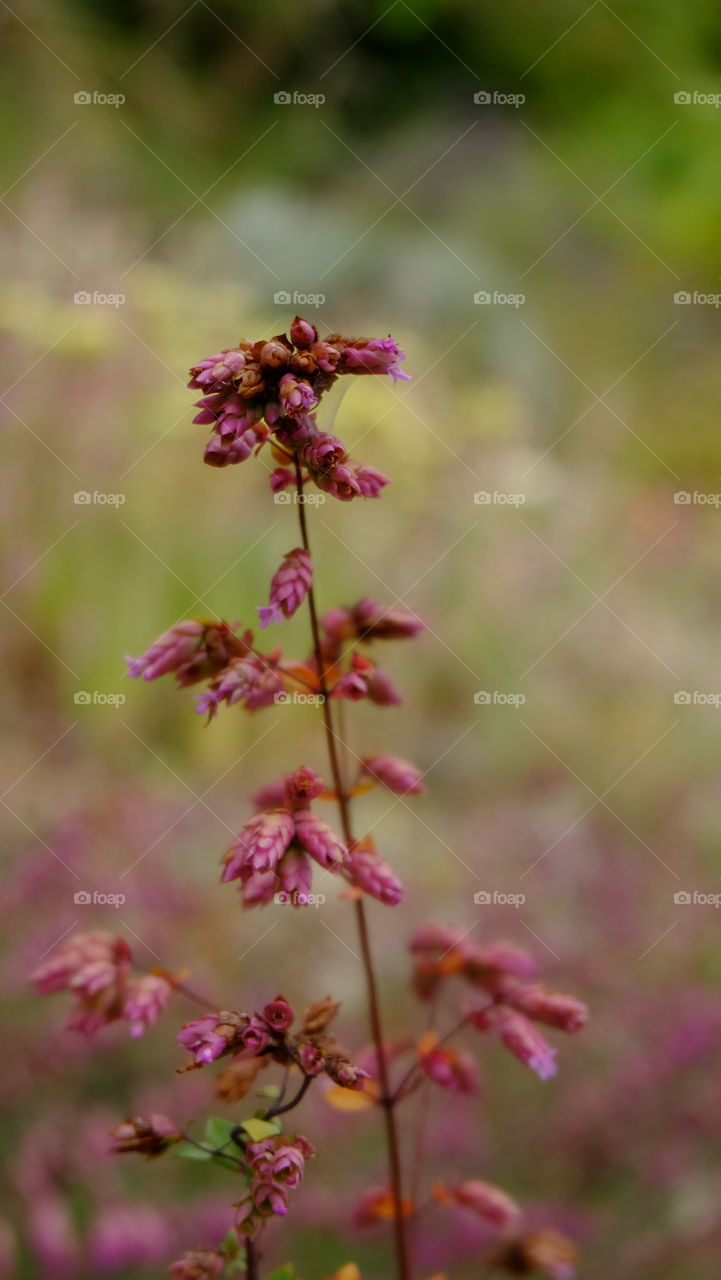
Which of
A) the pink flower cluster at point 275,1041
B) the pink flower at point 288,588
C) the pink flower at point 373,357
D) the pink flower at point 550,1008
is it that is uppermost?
the pink flower at point 373,357

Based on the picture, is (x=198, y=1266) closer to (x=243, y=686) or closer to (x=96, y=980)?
(x=96, y=980)

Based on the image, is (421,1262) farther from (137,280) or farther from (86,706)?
(137,280)

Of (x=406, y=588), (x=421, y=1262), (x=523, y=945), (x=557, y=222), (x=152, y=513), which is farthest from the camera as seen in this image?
(x=557, y=222)

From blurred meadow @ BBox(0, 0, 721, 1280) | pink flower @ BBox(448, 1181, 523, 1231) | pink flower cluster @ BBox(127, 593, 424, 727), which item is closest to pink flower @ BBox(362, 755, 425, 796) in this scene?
pink flower cluster @ BBox(127, 593, 424, 727)

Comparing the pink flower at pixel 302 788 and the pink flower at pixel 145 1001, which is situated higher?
the pink flower at pixel 302 788

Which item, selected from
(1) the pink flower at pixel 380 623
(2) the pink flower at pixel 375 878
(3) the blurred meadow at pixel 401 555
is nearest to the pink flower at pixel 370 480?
(1) the pink flower at pixel 380 623

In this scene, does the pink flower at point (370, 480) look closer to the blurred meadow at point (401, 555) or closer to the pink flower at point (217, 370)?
the pink flower at point (217, 370)

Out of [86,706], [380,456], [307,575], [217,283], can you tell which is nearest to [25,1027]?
[307,575]
